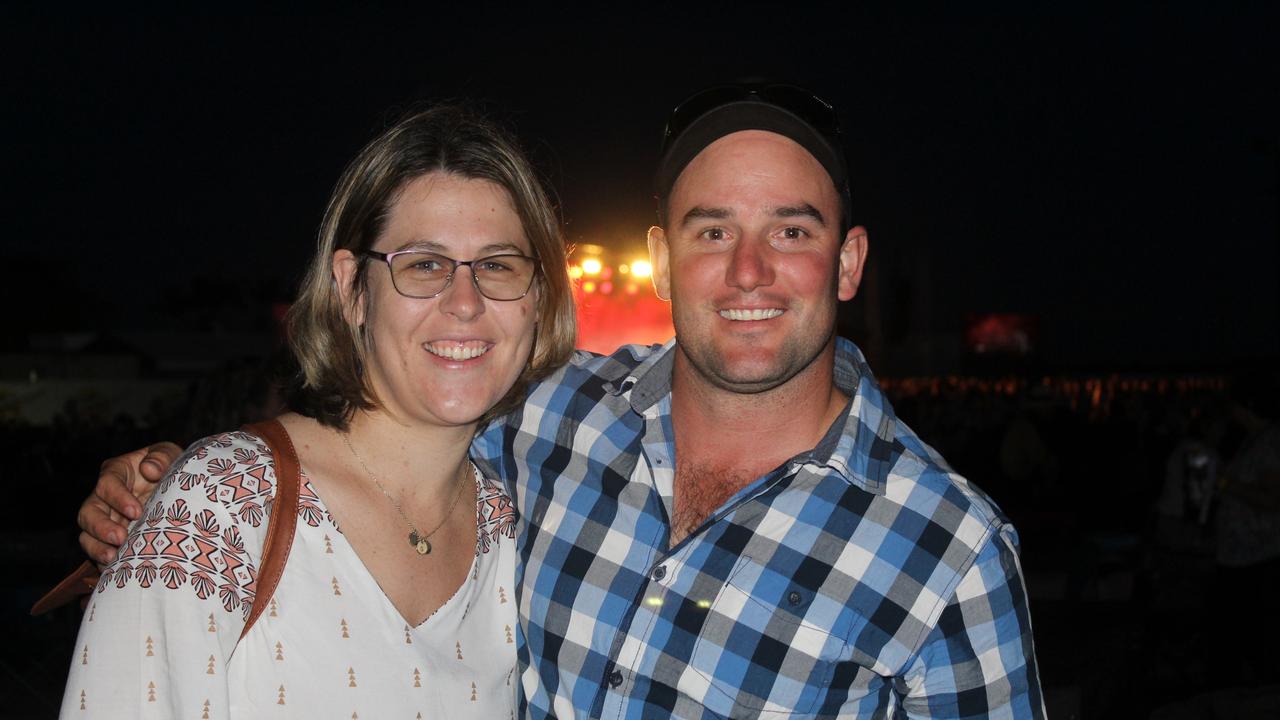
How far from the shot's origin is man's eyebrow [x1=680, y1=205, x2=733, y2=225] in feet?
7.70

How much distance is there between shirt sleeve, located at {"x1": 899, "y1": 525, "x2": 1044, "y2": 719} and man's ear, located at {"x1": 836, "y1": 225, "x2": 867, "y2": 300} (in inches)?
33.2

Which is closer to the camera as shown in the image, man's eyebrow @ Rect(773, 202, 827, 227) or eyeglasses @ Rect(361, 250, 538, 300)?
eyeglasses @ Rect(361, 250, 538, 300)

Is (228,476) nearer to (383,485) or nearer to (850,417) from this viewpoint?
(383,485)

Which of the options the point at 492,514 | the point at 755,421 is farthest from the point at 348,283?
the point at 755,421

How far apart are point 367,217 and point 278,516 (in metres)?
0.73

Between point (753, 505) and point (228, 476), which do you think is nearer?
point (228, 476)

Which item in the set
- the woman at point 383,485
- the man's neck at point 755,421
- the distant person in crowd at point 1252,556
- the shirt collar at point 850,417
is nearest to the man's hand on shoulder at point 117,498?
the woman at point 383,485

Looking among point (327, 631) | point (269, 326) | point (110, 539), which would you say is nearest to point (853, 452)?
point (327, 631)

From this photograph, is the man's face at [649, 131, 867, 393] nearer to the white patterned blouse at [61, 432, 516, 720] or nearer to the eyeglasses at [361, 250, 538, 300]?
the eyeglasses at [361, 250, 538, 300]

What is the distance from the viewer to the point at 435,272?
2.09 meters

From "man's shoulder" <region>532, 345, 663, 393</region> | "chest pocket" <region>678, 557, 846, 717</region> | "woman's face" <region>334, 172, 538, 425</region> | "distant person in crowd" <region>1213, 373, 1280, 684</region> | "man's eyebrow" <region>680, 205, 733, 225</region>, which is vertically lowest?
"distant person in crowd" <region>1213, 373, 1280, 684</region>

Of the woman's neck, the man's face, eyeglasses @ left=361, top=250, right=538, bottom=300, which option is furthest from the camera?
the man's face

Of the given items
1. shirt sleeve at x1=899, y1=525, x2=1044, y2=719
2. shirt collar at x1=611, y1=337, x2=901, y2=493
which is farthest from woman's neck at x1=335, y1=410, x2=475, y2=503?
shirt sleeve at x1=899, y1=525, x2=1044, y2=719

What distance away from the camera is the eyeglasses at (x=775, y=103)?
2371 millimetres
